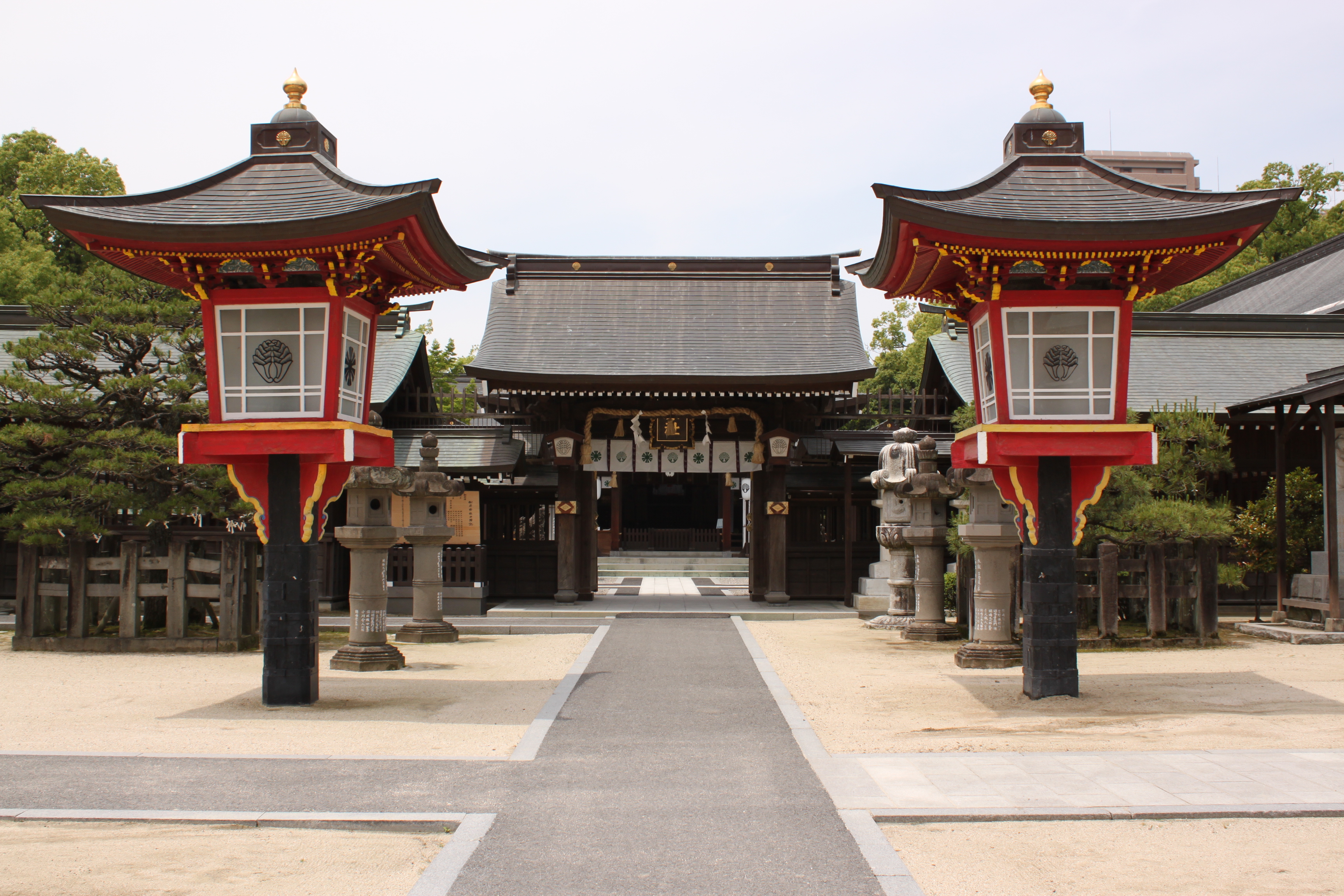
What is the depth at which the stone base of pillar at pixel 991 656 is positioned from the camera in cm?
1312

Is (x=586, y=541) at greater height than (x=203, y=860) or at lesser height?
greater

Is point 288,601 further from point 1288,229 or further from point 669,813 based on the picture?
point 1288,229

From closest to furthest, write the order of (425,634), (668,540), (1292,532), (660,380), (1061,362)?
(1061,362) → (425,634) → (1292,532) → (660,380) → (668,540)

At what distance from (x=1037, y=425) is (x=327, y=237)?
7581 mm

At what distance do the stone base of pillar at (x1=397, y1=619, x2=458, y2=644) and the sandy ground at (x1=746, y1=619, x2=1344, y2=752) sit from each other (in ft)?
17.7

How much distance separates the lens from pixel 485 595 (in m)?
21.7

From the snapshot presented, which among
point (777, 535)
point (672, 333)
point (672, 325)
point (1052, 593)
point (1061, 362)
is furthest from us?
point (672, 325)

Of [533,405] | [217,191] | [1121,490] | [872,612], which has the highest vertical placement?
[217,191]

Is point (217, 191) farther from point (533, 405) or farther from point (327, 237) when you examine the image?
point (533, 405)

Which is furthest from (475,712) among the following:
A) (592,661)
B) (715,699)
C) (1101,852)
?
(1101,852)

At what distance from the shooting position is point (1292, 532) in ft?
56.8

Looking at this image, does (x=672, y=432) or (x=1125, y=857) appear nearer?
(x=1125, y=857)

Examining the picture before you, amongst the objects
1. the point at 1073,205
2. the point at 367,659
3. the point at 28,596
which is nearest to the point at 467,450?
the point at 28,596

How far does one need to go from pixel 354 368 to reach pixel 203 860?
6.58 metres
